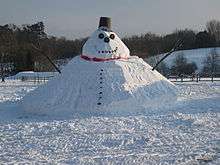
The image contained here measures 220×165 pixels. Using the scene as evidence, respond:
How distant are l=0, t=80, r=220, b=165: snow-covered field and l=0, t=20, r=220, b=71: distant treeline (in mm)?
53865

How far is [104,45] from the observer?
706 inches

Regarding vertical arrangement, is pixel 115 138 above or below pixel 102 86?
below

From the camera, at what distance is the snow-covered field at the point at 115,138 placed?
30.3 feet

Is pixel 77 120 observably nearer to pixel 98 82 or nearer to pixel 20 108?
pixel 98 82

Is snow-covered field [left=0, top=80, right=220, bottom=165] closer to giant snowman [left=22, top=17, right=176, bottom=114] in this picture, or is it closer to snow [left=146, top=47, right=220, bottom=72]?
giant snowman [left=22, top=17, right=176, bottom=114]

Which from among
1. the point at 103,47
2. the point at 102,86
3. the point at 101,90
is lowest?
the point at 101,90

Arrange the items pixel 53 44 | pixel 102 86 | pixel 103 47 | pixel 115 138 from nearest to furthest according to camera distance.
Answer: pixel 115 138 < pixel 102 86 < pixel 103 47 < pixel 53 44

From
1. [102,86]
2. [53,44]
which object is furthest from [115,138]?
[53,44]

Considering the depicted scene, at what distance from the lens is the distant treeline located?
76.1 m

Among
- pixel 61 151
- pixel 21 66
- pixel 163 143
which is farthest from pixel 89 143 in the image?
pixel 21 66

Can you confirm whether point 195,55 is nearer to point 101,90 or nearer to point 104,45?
point 104,45

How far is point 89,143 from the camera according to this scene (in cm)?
1089

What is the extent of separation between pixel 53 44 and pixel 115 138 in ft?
295

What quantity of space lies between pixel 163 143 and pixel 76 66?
7.92 meters
